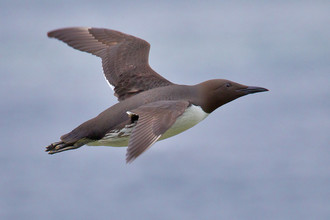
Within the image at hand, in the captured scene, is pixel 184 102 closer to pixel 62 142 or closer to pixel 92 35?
pixel 62 142

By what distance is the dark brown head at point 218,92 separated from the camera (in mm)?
12562

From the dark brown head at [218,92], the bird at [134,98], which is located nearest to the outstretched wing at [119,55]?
the bird at [134,98]

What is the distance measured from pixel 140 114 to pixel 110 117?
1029 millimetres

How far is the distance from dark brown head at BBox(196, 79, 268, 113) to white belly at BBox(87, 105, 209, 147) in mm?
190

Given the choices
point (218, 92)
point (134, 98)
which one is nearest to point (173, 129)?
point (134, 98)

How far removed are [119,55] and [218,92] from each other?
2046 mm

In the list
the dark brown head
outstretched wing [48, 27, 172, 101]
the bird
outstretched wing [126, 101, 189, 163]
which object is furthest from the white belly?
outstretched wing [48, 27, 172, 101]

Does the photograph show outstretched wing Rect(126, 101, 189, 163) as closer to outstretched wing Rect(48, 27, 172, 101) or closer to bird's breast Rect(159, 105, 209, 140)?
bird's breast Rect(159, 105, 209, 140)

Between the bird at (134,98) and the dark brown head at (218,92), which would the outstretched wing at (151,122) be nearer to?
the bird at (134,98)

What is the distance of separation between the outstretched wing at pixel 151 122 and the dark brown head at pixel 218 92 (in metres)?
0.76

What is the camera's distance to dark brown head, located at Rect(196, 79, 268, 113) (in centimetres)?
1256

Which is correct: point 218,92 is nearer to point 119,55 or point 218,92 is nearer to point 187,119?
point 187,119

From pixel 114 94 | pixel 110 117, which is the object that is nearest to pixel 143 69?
pixel 114 94

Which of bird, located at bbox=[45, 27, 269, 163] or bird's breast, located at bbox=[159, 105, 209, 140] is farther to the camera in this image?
bird's breast, located at bbox=[159, 105, 209, 140]
